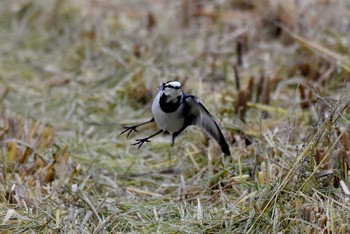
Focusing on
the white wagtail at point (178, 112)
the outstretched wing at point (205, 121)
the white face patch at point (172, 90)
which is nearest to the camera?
the white face patch at point (172, 90)

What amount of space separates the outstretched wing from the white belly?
0.08m

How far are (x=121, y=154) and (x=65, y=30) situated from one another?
2240 mm

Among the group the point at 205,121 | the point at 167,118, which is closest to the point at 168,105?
the point at 167,118

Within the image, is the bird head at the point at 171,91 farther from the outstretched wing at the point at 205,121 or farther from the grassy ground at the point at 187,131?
the grassy ground at the point at 187,131

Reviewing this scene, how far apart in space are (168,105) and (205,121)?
0.30 m

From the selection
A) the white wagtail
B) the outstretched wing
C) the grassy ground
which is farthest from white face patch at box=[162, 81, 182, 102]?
the grassy ground

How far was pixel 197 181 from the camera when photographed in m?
4.06

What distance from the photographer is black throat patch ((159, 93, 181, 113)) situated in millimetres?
3508

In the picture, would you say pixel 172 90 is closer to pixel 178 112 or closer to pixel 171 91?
pixel 171 91

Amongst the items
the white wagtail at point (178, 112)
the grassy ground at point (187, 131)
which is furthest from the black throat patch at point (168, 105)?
the grassy ground at point (187, 131)

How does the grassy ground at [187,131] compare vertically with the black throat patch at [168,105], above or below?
below

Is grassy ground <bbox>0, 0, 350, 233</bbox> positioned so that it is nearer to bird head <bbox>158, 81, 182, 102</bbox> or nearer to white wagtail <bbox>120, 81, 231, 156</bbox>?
white wagtail <bbox>120, 81, 231, 156</bbox>

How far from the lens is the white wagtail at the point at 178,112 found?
3.46 metres

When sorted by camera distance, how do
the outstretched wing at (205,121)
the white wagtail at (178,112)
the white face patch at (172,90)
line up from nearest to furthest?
the white face patch at (172,90), the white wagtail at (178,112), the outstretched wing at (205,121)
